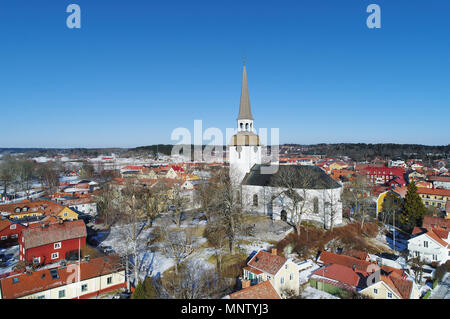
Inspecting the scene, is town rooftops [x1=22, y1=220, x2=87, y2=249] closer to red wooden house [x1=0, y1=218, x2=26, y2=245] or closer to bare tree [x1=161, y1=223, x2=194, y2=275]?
red wooden house [x1=0, y1=218, x2=26, y2=245]

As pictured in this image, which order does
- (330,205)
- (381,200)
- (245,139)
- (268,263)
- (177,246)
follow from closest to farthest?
1. (268,263)
2. (177,246)
3. (330,205)
4. (245,139)
5. (381,200)

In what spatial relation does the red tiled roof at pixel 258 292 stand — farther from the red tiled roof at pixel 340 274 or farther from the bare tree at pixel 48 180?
the bare tree at pixel 48 180

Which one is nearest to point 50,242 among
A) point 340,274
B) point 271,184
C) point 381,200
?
point 271,184

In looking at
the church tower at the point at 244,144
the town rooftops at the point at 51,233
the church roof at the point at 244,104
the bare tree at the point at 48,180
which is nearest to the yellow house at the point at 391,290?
the church tower at the point at 244,144

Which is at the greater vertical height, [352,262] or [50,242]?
[50,242]

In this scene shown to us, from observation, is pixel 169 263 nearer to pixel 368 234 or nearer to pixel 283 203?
pixel 283 203

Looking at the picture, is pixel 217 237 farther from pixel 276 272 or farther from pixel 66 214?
pixel 66 214
